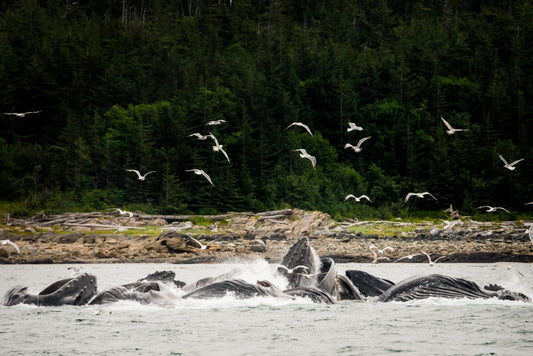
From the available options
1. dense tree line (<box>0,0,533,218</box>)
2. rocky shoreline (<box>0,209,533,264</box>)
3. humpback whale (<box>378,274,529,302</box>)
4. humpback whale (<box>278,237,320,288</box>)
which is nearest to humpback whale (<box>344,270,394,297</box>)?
humpback whale (<box>378,274,529,302</box>)

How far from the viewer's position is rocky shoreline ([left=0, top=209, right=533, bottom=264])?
3697cm

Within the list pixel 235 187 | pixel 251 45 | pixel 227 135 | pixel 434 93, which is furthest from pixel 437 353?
pixel 251 45

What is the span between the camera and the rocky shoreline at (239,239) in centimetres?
3697

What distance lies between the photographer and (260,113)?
230 ft

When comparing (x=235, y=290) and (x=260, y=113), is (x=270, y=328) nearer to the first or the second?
(x=235, y=290)

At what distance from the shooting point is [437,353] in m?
14.1

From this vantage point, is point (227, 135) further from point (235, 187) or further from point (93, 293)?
point (93, 293)

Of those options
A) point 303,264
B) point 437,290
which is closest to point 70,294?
point 303,264

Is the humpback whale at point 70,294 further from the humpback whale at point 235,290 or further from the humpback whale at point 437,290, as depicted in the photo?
the humpback whale at point 437,290

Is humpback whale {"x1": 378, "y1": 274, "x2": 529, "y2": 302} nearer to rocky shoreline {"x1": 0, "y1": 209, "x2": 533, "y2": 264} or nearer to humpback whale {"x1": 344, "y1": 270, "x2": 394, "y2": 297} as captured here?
humpback whale {"x1": 344, "y1": 270, "x2": 394, "y2": 297}

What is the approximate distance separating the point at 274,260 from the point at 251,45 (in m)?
67.7

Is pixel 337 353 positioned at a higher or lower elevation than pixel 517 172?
higher

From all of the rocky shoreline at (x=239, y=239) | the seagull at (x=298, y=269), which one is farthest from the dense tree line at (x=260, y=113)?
the seagull at (x=298, y=269)

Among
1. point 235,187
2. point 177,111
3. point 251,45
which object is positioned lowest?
point 235,187
